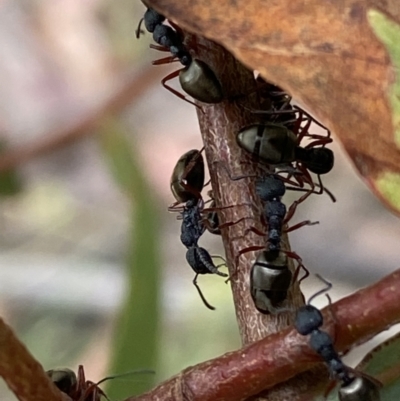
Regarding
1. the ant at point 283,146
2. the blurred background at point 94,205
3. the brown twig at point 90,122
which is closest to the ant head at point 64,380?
the ant at point 283,146

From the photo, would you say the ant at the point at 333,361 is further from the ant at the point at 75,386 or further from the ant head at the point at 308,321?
the ant at the point at 75,386

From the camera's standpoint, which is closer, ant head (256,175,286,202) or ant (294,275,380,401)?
ant (294,275,380,401)

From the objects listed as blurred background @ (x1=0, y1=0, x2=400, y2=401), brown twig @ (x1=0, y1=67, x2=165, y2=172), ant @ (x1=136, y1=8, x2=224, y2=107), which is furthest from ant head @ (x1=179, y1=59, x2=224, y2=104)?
brown twig @ (x1=0, y1=67, x2=165, y2=172)

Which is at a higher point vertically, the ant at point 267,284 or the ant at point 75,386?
the ant at point 267,284

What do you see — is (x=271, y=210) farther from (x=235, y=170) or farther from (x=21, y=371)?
(x=21, y=371)

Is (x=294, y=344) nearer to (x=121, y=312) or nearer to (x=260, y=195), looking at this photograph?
(x=260, y=195)

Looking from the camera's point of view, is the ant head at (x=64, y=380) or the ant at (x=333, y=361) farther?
the ant head at (x=64, y=380)

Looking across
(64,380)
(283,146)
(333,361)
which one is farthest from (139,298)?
(333,361)

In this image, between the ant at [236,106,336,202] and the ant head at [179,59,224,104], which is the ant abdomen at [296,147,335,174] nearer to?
the ant at [236,106,336,202]
